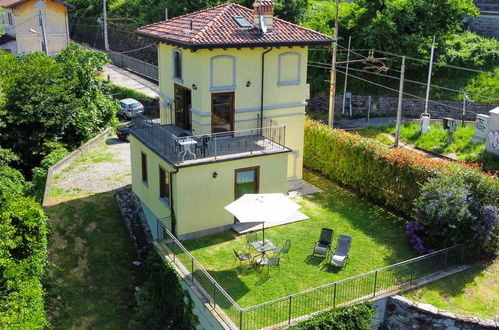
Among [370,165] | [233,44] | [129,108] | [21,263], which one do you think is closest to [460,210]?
[370,165]

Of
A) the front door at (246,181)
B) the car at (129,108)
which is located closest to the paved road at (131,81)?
the car at (129,108)

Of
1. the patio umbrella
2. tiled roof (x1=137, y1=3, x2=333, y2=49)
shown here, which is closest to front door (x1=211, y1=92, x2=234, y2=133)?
tiled roof (x1=137, y1=3, x2=333, y2=49)

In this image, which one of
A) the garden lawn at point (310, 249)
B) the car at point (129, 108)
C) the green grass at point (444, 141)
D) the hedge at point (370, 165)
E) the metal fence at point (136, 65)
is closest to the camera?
the garden lawn at point (310, 249)

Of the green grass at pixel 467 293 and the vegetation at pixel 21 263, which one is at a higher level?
the vegetation at pixel 21 263

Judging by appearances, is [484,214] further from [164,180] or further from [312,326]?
[164,180]

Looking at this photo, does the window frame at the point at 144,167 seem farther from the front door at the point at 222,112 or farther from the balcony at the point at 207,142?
the front door at the point at 222,112

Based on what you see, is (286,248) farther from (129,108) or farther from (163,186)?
(129,108)

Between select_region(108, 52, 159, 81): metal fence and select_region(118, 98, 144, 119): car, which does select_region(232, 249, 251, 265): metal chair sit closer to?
select_region(118, 98, 144, 119): car

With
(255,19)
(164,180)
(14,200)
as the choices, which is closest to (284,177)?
(164,180)
